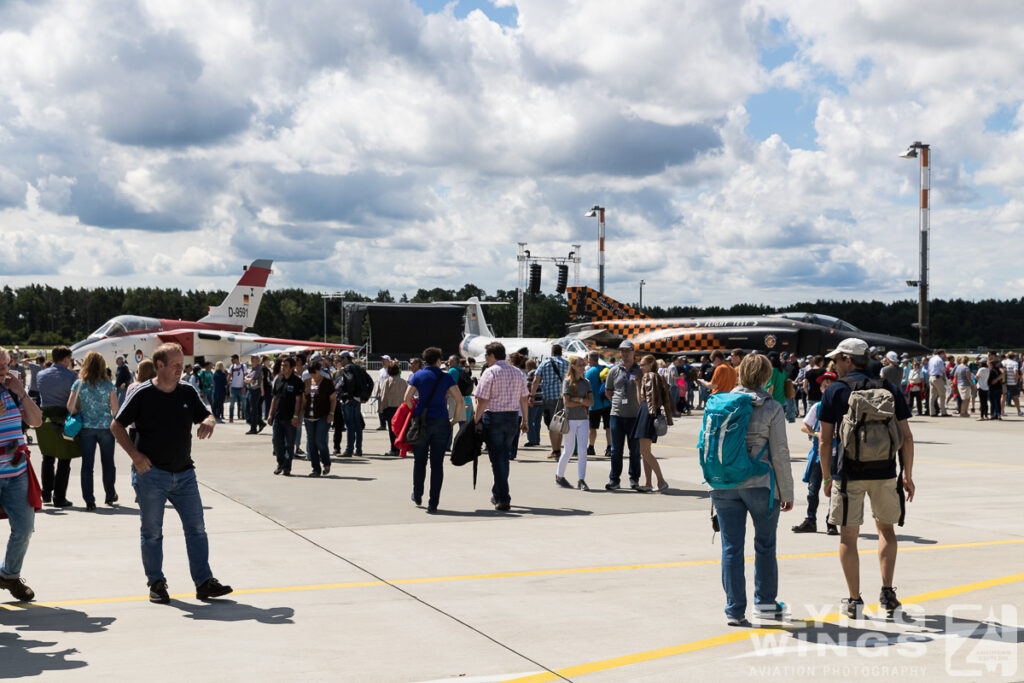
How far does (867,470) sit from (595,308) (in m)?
38.1

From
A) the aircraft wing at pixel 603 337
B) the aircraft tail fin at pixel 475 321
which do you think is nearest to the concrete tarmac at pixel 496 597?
the aircraft wing at pixel 603 337

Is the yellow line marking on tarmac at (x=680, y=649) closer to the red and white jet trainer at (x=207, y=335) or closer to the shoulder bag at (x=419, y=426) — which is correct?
the shoulder bag at (x=419, y=426)

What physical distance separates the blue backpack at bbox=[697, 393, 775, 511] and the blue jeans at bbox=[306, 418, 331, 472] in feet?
28.6

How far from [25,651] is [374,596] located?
2146 millimetres

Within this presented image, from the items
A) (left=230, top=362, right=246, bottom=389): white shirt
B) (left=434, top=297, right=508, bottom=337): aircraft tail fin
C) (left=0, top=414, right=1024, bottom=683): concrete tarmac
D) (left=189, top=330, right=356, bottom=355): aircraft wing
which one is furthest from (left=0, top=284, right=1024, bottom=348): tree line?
(left=0, top=414, right=1024, bottom=683): concrete tarmac

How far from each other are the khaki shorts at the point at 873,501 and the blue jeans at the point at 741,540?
40 cm

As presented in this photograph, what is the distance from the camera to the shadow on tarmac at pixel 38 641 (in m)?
4.95

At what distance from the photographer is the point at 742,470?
573 centimetres

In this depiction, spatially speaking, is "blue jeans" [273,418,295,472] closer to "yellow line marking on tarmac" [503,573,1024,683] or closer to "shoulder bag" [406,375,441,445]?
"shoulder bag" [406,375,441,445]

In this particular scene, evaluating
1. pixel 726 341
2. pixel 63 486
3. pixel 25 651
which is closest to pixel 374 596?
pixel 25 651

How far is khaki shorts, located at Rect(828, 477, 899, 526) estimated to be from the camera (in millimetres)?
5878

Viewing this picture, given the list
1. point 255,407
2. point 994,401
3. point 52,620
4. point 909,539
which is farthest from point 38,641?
point 994,401

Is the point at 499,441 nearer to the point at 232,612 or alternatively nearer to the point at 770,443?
the point at 232,612

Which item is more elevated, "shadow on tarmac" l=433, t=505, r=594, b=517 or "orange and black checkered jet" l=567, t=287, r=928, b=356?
"orange and black checkered jet" l=567, t=287, r=928, b=356
